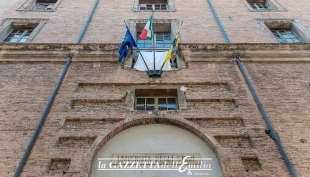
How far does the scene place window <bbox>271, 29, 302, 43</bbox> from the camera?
11117mm

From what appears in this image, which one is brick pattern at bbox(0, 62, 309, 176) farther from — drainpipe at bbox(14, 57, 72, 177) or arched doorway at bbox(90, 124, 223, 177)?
arched doorway at bbox(90, 124, 223, 177)

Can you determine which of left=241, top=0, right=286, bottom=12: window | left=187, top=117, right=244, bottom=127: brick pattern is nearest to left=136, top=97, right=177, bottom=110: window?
left=187, top=117, right=244, bottom=127: brick pattern

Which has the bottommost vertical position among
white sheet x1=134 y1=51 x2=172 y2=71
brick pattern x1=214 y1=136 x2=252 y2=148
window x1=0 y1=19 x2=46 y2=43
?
brick pattern x1=214 y1=136 x2=252 y2=148

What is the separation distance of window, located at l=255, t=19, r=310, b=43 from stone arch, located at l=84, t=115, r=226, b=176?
623 centimetres

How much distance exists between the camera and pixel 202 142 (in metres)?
6.41

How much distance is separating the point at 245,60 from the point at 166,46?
3112mm

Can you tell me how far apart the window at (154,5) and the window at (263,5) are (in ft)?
11.5

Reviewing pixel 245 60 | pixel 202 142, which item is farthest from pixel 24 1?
pixel 202 142

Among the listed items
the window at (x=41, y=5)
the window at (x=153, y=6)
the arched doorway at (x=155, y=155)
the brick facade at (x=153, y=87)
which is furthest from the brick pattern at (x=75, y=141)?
the window at (x=153, y=6)

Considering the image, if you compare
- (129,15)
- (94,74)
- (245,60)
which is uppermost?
(129,15)

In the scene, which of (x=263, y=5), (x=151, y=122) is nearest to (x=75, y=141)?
(x=151, y=122)

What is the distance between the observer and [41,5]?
13.5 meters

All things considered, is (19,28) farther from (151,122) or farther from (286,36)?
(286,36)

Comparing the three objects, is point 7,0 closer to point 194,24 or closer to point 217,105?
point 194,24
